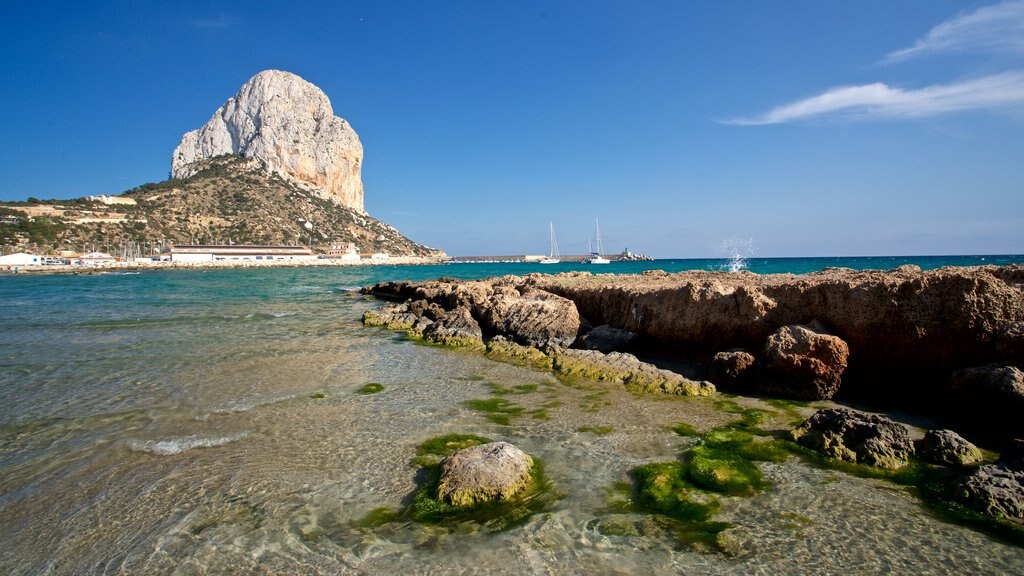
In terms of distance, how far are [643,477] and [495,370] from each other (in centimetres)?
588

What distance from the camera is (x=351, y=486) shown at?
544 centimetres

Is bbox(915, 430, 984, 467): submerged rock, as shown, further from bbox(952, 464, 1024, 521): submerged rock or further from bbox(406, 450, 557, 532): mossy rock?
bbox(406, 450, 557, 532): mossy rock

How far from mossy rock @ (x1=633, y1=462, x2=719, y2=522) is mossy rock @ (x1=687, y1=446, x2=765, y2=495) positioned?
6.7 inches

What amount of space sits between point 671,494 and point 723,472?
0.87 metres

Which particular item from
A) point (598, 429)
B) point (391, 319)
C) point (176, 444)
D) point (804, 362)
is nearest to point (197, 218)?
point (391, 319)

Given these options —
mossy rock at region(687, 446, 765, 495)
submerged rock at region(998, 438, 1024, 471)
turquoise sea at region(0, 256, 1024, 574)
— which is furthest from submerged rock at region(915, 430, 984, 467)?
mossy rock at region(687, 446, 765, 495)

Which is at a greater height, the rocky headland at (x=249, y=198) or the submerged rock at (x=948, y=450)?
the rocky headland at (x=249, y=198)

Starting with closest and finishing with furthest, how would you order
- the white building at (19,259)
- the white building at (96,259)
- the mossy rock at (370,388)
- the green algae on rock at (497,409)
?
the green algae on rock at (497,409)
the mossy rock at (370,388)
the white building at (19,259)
the white building at (96,259)

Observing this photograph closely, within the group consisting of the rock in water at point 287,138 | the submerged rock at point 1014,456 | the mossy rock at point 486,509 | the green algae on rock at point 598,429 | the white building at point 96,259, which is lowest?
the mossy rock at point 486,509

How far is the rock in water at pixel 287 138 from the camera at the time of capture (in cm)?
13225

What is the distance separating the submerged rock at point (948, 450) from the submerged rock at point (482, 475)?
4697mm

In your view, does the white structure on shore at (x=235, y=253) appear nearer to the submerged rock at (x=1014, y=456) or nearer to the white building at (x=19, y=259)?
the white building at (x=19, y=259)

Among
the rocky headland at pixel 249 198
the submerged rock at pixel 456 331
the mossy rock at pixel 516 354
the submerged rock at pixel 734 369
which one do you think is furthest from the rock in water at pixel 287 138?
the submerged rock at pixel 734 369

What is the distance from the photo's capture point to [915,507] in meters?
4.81
